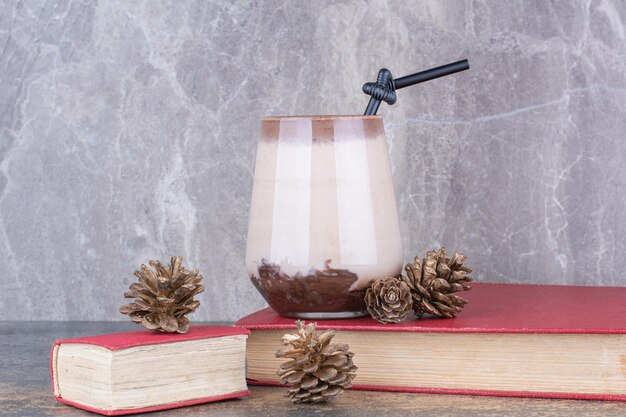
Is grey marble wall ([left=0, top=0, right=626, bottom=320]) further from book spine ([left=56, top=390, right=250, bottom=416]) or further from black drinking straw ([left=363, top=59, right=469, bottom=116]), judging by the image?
book spine ([left=56, top=390, right=250, bottom=416])

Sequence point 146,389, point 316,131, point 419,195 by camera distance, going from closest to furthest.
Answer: point 146,389 → point 316,131 → point 419,195

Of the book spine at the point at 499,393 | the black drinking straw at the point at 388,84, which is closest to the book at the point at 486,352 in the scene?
the book spine at the point at 499,393

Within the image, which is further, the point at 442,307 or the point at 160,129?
the point at 160,129

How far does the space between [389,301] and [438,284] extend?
0.06 m

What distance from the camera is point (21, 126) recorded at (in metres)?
1.43

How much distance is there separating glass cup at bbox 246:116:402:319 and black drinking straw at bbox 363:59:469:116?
0.19 ft

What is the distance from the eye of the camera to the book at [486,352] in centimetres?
94

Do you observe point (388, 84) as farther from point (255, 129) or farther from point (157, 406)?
point (157, 406)

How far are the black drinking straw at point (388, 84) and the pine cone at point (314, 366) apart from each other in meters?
0.30

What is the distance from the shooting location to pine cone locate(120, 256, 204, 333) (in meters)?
0.95

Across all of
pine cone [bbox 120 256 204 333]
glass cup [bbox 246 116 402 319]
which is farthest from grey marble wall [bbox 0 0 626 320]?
pine cone [bbox 120 256 204 333]

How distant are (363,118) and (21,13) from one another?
0.64 metres

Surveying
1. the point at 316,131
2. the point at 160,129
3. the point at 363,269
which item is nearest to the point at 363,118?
the point at 316,131

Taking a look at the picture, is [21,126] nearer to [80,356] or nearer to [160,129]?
[160,129]
